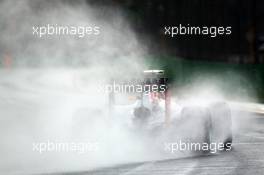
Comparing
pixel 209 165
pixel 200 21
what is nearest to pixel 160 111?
pixel 209 165

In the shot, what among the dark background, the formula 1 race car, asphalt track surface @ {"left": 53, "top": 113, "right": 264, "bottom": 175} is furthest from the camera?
the dark background

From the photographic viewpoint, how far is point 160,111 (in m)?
9.52

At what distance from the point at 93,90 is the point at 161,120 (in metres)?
1.03

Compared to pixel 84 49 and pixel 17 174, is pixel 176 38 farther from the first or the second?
pixel 17 174

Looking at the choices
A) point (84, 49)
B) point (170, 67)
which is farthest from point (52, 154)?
point (170, 67)

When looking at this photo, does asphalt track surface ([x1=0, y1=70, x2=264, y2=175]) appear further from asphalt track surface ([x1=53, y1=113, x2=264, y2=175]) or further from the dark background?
the dark background

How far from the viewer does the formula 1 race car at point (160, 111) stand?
30.3 ft

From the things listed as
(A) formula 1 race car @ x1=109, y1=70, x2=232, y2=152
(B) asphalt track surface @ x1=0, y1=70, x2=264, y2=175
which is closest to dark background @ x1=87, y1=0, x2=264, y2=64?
(B) asphalt track surface @ x1=0, y1=70, x2=264, y2=175

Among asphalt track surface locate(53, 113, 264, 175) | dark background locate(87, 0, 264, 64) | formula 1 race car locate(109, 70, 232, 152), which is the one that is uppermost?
dark background locate(87, 0, 264, 64)

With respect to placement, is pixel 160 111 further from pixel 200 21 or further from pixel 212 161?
pixel 200 21

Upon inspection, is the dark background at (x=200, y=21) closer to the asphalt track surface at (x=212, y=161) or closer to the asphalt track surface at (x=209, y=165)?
the asphalt track surface at (x=212, y=161)

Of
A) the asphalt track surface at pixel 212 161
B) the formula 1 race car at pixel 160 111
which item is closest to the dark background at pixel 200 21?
the asphalt track surface at pixel 212 161

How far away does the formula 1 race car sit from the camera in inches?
364

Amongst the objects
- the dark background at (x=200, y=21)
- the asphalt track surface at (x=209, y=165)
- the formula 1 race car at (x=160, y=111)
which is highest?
the dark background at (x=200, y=21)
